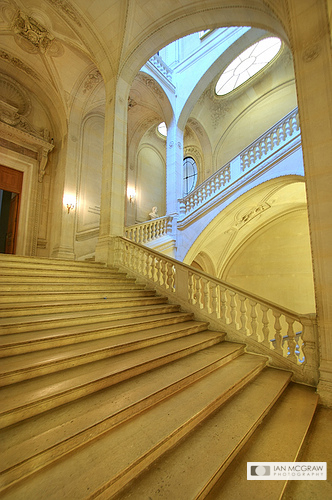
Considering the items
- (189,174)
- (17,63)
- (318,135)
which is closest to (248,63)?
(189,174)

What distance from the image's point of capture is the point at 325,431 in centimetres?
204

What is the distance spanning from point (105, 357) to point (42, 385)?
65 centimetres

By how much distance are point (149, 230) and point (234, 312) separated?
4850 mm

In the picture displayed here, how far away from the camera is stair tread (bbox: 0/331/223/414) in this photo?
155cm

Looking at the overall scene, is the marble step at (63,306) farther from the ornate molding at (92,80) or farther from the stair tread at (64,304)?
the ornate molding at (92,80)

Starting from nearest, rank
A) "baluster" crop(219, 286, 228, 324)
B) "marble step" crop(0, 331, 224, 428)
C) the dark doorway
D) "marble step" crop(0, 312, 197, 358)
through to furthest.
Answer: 1. "marble step" crop(0, 331, 224, 428)
2. "marble step" crop(0, 312, 197, 358)
3. "baluster" crop(219, 286, 228, 324)
4. the dark doorway

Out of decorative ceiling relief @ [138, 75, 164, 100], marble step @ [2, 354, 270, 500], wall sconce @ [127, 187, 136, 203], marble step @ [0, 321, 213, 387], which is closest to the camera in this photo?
marble step @ [2, 354, 270, 500]

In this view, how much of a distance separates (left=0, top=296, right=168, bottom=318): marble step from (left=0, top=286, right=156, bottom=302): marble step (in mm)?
87

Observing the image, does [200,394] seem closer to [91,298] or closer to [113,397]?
[113,397]

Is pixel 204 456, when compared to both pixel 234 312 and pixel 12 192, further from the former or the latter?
pixel 12 192

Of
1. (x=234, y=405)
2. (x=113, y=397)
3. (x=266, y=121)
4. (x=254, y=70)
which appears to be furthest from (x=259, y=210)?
(x=113, y=397)

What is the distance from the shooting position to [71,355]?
2.07m

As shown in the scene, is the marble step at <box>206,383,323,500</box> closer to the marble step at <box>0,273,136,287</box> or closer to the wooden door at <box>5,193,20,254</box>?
the marble step at <box>0,273,136,287</box>

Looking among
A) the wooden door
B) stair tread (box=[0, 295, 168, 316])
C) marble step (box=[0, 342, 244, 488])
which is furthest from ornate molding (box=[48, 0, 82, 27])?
marble step (box=[0, 342, 244, 488])
